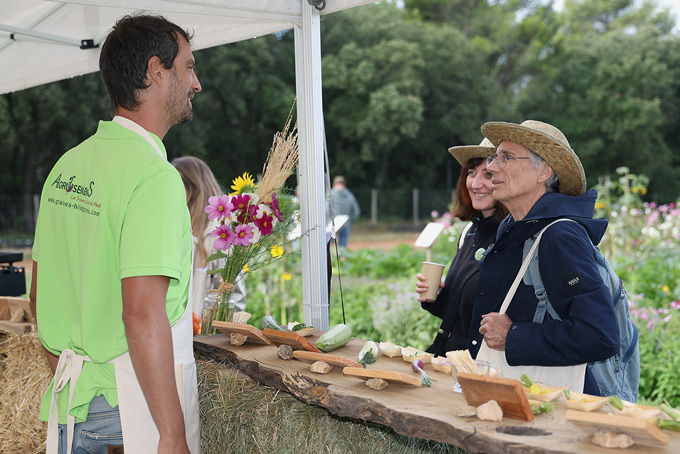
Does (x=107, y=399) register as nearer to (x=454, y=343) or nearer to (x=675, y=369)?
(x=454, y=343)

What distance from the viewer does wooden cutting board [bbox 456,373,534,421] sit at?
1.43 metres

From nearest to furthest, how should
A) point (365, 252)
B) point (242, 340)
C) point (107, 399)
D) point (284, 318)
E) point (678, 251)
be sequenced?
point (107, 399) < point (242, 340) < point (284, 318) < point (678, 251) < point (365, 252)

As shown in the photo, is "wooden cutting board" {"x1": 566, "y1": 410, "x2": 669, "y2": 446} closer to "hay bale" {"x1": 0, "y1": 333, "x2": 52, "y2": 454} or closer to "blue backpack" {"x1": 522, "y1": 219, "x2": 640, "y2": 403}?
"blue backpack" {"x1": 522, "y1": 219, "x2": 640, "y2": 403}

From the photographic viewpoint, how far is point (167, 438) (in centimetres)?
142

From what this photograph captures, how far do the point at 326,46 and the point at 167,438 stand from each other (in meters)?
26.4

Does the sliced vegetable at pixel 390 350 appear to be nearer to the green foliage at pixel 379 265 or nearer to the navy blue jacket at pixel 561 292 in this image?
the navy blue jacket at pixel 561 292

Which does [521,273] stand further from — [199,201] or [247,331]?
[199,201]

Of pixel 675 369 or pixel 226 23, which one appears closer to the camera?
pixel 226 23

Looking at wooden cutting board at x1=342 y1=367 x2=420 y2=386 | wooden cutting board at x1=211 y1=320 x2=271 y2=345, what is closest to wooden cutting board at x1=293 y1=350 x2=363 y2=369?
wooden cutting board at x1=342 y1=367 x2=420 y2=386

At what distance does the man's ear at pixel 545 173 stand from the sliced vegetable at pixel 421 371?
75 centimetres

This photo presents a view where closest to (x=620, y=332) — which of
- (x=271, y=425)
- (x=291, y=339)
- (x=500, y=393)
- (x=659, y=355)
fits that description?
(x=500, y=393)

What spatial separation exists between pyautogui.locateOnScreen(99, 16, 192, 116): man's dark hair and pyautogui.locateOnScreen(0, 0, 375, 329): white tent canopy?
79 centimetres

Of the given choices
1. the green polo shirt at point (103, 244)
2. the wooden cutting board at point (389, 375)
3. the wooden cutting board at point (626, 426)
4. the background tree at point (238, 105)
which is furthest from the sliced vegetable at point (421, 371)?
the background tree at point (238, 105)

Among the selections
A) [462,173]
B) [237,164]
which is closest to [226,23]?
[462,173]
